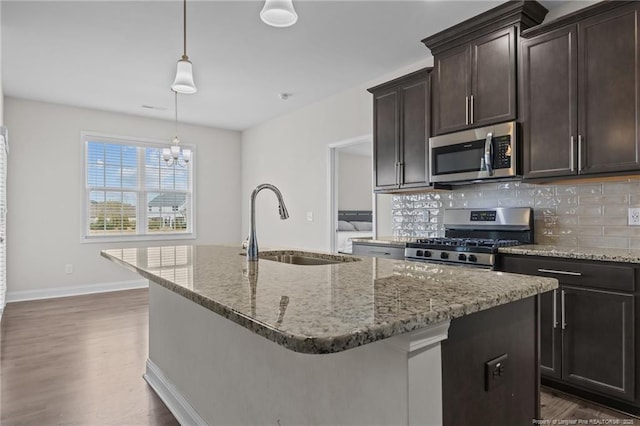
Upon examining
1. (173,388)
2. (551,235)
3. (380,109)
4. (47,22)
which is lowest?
(173,388)

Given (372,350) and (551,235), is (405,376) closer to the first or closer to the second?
(372,350)

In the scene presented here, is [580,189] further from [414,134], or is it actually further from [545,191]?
[414,134]

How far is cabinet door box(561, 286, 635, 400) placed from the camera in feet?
6.89

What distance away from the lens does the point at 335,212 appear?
5.04 meters

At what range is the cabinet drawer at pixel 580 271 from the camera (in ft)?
6.90

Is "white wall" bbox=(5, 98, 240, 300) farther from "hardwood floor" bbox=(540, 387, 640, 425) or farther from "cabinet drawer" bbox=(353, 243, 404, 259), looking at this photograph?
"hardwood floor" bbox=(540, 387, 640, 425)

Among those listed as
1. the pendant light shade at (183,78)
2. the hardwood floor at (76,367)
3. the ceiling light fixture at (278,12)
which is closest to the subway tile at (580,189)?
the ceiling light fixture at (278,12)

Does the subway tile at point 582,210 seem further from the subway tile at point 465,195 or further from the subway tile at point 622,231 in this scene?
the subway tile at point 465,195

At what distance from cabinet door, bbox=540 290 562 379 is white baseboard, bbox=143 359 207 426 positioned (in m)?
2.04

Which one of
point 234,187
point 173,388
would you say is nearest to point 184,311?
point 173,388

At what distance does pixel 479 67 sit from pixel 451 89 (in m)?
0.27

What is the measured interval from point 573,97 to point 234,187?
18.1 feet

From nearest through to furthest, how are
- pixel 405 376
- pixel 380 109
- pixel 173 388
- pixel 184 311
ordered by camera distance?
pixel 405 376, pixel 184 311, pixel 173 388, pixel 380 109

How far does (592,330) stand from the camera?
2.23 m
